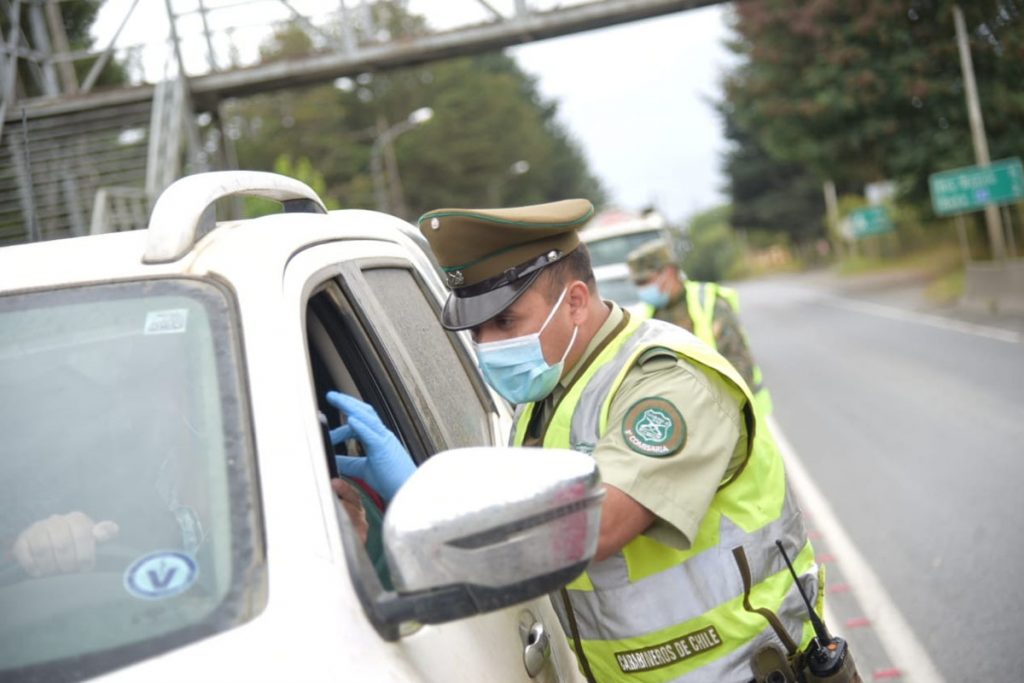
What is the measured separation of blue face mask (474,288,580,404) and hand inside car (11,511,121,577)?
927 millimetres

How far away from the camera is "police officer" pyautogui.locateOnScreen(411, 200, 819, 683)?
227 centimetres

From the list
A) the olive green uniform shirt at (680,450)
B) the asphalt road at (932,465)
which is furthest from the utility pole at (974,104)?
the olive green uniform shirt at (680,450)

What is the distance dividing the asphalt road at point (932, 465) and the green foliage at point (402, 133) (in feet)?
118

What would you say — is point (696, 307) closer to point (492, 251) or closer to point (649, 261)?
point (649, 261)

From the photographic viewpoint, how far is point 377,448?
91.7 inches

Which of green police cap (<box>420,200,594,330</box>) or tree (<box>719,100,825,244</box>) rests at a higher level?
green police cap (<box>420,200,594,330</box>)

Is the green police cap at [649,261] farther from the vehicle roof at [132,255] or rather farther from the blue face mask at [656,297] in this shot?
the vehicle roof at [132,255]

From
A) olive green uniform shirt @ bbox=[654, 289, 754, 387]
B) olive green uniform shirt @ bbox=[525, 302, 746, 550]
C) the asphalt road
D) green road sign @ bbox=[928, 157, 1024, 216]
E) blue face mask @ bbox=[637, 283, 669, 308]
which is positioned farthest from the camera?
green road sign @ bbox=[928, 157, 1024, 216]

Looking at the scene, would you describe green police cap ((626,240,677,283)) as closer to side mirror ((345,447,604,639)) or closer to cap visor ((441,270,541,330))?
cap visor ((441,270,541,330))

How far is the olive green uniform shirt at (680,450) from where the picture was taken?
2.19 meters

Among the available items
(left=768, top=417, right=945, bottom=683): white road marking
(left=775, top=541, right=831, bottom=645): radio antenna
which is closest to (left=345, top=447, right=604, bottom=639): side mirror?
(left=775, top=541, right=831, bottom=645): radio antenna

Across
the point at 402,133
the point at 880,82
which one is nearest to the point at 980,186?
the point at 880,82

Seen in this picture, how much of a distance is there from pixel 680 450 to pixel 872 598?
4.75 m

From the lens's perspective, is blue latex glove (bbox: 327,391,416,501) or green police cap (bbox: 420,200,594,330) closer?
blue latex glove (bbox: 327,391,416,501)
